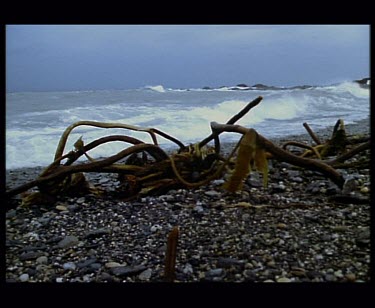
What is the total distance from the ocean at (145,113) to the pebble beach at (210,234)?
14cm

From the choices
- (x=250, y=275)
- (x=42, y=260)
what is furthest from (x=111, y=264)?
(x=250, y=275)

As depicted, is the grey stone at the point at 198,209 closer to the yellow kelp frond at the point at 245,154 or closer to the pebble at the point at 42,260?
the yellow kelp frond at the point at 245,154

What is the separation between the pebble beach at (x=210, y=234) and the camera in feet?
2.55

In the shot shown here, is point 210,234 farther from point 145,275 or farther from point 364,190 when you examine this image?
point 364,190

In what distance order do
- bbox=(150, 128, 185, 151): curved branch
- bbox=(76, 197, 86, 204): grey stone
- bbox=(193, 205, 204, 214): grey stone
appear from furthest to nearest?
bbox=(150, 128, 185, 151): curved branch → bbox=(76, 197, 86, 204): grey stone → bbox=(193, 205, 204, 214): grey stone

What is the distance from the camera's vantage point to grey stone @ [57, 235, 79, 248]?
2.85 ft

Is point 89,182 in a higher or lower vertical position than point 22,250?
higher

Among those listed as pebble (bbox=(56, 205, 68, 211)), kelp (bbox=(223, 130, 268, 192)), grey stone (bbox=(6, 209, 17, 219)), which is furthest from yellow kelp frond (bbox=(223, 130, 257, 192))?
grey stone (bbox=(6, 209, 17, 219))

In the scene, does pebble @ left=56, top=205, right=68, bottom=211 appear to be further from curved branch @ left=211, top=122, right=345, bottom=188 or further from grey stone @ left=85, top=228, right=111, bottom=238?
curved branch @ left=211, top=122, right=345, bottom=188

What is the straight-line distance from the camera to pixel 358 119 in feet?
4.53

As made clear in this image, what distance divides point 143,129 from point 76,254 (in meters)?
0.44

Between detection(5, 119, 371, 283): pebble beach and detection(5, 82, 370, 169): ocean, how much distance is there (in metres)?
0.14
